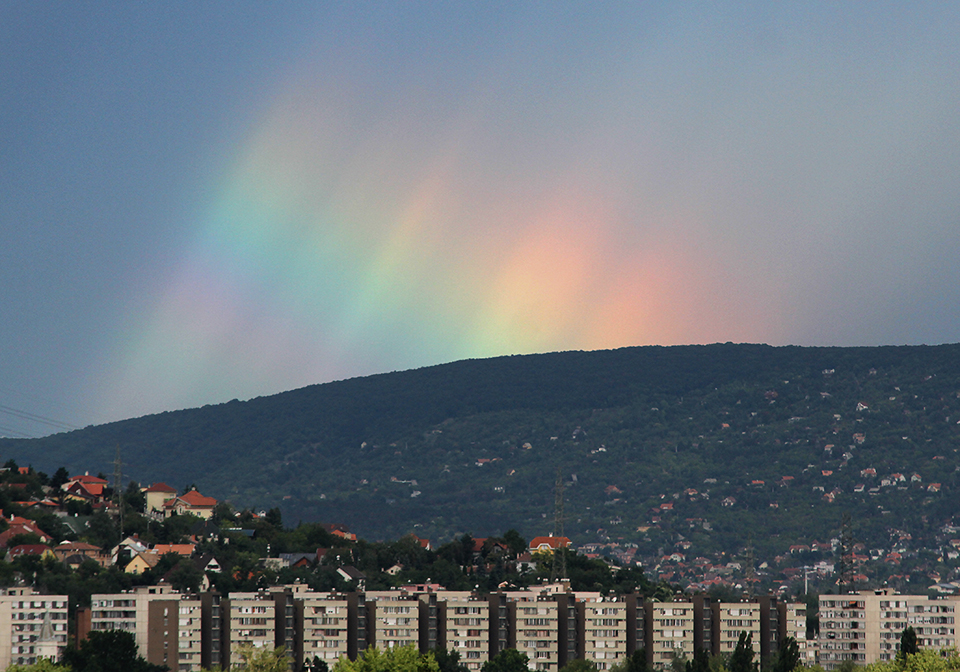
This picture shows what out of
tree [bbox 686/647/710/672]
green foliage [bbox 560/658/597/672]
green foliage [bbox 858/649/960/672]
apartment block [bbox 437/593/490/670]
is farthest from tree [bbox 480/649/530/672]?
green foliage [bbox 858/649/960/672]

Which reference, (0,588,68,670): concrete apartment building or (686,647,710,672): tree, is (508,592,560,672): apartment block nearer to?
(686,647,710,672): tree

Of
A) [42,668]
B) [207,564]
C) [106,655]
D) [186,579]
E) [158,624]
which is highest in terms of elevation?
[207,564]

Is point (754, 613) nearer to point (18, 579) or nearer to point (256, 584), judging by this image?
point (256, 584)

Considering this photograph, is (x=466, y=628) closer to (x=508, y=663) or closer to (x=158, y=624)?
(x=508, y=663)

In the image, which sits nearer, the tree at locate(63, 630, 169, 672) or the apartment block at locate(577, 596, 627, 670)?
the tree at locate(63, 630, 169, 672)

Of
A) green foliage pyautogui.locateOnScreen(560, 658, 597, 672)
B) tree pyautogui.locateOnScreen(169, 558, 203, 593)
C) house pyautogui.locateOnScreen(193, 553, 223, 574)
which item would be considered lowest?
green foliage pyautogui.locateOnScreen(560, 658, 597, 672)

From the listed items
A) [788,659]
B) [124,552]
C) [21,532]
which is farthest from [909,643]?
[21,532]
